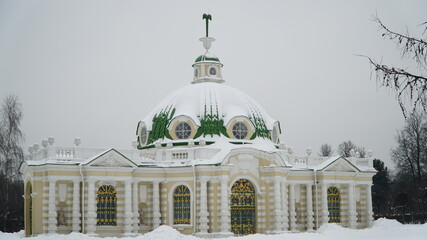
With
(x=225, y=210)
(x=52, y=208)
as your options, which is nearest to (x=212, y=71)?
(x=225, y=210)

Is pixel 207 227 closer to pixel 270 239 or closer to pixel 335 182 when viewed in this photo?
pixel 270 239

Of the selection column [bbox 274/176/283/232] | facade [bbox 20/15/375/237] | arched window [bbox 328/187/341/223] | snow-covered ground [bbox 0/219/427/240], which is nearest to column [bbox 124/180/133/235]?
facade [bbox 20/15/375/237]

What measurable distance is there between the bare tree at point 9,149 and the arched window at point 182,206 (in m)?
12.1

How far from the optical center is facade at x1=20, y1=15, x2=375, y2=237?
36031 mm

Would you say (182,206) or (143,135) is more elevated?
(143,135)

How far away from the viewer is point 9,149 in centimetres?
4356

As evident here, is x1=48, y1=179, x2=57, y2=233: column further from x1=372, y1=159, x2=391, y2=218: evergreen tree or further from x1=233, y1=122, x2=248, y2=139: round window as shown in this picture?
x1=372, y1=159, x2=391, y2=218: evergreen tree

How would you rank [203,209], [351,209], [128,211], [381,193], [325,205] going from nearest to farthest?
[128,211] < [203,209] < [325,205] < [351,209] < [381,193]

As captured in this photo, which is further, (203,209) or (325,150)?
(325,150)

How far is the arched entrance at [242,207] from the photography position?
3859cm

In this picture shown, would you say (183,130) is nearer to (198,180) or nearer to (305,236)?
(198,180)

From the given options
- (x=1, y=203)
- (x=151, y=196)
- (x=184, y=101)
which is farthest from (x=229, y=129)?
(x=1, y=203)

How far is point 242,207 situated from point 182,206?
362 centimetres

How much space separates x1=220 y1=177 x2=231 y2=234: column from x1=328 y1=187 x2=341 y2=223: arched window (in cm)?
869
